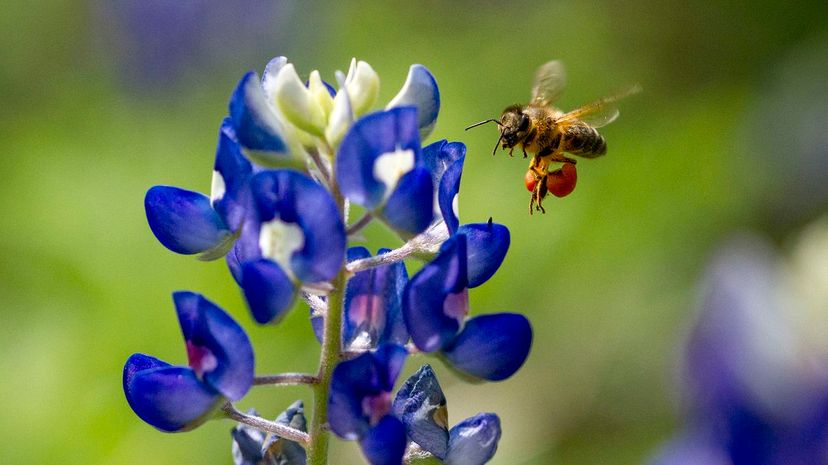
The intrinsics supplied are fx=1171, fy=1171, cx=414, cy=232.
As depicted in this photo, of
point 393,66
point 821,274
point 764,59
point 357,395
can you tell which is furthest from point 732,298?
point 764,59

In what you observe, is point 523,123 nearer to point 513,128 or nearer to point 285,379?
point 513,128

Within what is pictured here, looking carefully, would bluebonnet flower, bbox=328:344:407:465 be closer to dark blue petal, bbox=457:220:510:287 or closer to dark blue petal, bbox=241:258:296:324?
dark blue petal, bbox=241:258:296:324

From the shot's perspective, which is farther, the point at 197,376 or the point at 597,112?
the point at 597,112

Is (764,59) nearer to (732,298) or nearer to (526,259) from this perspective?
(526,259)

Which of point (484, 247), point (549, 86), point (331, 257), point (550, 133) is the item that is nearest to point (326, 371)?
point (331, 257)

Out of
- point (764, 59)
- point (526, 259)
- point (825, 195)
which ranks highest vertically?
point (764, 59)

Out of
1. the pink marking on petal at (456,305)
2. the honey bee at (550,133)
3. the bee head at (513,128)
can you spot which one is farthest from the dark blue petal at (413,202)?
the bee head at (513,128)
